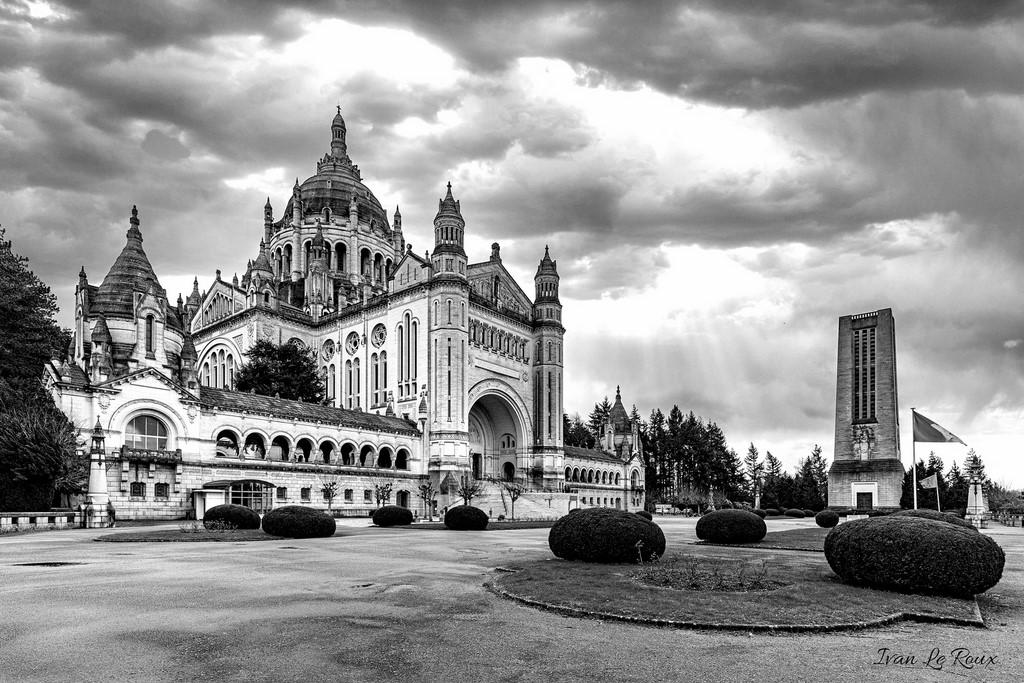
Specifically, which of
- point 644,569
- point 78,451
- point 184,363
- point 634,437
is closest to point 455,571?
point 644,569

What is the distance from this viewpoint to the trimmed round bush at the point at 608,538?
18922 millimetres

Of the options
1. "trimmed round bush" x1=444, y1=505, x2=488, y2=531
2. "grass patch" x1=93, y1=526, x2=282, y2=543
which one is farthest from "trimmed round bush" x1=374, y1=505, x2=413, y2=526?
"grass patch" x1=93, y1=526, x2=282, y2=543

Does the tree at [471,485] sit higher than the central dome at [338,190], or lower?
lower

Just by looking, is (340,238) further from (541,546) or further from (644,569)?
(644,569)

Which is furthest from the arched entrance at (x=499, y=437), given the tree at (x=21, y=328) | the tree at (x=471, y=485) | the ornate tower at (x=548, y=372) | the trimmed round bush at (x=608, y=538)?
the trimmed round bush at (x=608, y=538)

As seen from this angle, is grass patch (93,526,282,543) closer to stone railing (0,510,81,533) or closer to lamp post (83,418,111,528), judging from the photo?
stone railing (0,510,81,533)

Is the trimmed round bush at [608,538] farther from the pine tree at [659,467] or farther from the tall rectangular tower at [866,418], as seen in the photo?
the pine tree at [659,467]

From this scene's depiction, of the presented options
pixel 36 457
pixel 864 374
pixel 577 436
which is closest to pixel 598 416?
pixel 577 436

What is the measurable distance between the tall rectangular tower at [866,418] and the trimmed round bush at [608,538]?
2450 inches

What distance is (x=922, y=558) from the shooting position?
47.0ft

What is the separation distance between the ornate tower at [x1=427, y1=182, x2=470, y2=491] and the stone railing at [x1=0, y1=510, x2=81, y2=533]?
107 feet

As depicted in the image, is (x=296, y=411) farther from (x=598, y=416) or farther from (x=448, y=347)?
(x=598, y=416)

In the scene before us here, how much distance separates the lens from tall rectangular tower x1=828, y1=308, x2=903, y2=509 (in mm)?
73375

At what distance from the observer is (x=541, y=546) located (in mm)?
25938
